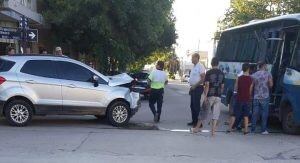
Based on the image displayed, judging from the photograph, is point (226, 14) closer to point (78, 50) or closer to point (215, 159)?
point (78, 50)

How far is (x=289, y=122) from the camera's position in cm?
1338

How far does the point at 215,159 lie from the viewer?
9.44 metres

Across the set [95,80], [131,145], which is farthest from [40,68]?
[131,145]

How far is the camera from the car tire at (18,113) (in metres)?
13.0

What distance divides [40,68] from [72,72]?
809 millimetres

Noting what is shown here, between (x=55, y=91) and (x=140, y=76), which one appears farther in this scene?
(x=140, y=76)

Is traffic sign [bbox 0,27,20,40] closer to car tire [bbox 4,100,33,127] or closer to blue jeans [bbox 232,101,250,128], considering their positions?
car tire [bbox 4,100,33,127]

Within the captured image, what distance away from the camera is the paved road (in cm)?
938

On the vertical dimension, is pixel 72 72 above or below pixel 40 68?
below

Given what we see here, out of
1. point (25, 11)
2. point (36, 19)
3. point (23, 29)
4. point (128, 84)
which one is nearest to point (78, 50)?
point (36, 19)

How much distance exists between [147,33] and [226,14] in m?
19.3

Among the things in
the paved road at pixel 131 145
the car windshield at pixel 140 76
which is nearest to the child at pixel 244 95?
the paved road at pixel 131 145

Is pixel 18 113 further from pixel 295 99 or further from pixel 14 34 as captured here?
pixel 295 99

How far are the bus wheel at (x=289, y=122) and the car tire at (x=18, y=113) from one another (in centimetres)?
637
